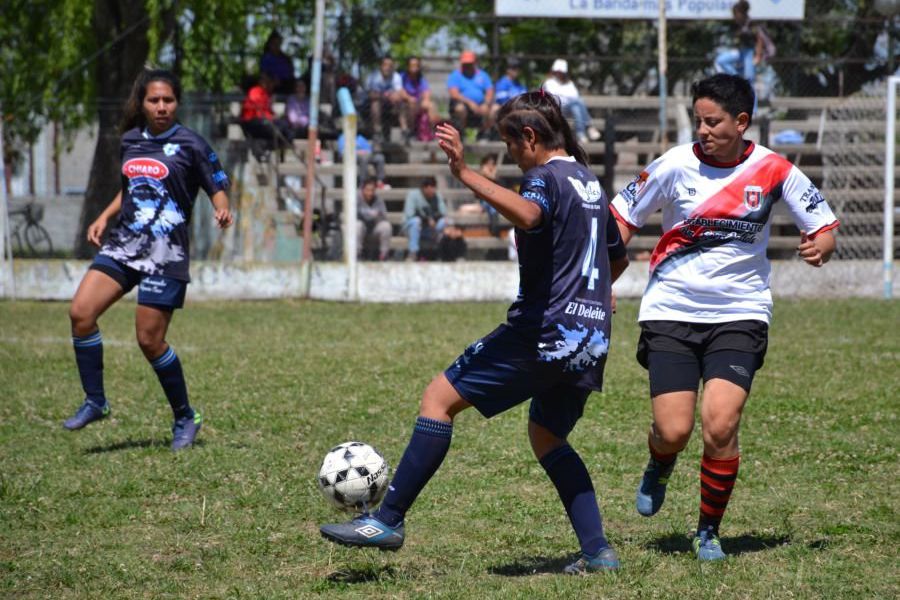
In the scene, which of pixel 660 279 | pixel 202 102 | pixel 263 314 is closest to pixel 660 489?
pixel 660 279

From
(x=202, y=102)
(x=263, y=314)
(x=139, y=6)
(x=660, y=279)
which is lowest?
(x=263, y=314)

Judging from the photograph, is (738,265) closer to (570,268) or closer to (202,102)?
(570,268)

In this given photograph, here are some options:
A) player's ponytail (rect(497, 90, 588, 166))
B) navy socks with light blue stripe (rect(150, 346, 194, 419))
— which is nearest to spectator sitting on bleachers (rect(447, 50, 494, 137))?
navy socks with light blue stripe (rect(150, 346, 194, 419))

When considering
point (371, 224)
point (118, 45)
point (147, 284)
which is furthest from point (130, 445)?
point (118, 45)

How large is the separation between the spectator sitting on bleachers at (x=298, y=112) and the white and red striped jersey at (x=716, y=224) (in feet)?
39.2

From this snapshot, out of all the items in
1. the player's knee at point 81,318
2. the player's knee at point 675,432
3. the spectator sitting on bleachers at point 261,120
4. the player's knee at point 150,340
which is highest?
the spectator sitting on bleachers at point 261,120

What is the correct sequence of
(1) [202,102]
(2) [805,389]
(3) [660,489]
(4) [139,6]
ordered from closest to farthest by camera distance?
(3) [660,489] < (2) [805,389] < (1) [202,102] < (4) [139,6]

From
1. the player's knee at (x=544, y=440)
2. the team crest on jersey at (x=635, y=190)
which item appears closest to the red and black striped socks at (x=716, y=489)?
the player's knee at (x=544, y=440)

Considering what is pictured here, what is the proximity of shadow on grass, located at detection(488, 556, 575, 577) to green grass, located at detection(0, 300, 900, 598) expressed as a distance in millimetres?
12

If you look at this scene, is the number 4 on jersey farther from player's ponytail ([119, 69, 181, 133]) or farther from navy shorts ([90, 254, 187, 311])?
player's ponytail ([119, 69, 181, 133])

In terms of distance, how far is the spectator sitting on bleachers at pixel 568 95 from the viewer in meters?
16.7

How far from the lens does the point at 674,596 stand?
4156 millimetres

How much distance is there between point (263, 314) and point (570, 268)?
9.86 metres

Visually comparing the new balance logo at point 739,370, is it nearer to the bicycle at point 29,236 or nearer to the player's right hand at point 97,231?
the player's right hand at point 97,231
